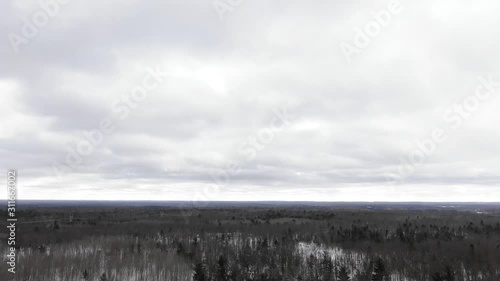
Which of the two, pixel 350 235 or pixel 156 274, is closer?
pixel 156 274

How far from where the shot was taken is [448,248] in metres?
23.4

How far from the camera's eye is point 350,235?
32469 millimetres

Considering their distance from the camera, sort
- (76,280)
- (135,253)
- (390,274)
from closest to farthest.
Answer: (76,280)
(390,274)
(135,253)

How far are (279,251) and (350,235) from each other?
423 inches

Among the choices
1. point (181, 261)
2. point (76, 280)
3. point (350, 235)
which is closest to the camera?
point (76, 280)

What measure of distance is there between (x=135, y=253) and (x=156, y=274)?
4.66 metres

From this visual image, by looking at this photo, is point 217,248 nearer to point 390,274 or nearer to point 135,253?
point 135,253

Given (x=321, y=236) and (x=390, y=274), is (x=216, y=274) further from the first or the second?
(x=321, y=236)

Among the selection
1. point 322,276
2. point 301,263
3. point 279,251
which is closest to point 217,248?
point 279,251

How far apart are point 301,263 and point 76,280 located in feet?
37.5

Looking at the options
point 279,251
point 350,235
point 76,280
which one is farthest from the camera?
point 350,235

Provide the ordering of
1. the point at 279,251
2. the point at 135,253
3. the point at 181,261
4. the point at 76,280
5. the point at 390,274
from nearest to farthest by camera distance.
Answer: the point at 76,280 → the point at 390,274 → the point at 181,261 → the point at 135,253 → the point at 279,251

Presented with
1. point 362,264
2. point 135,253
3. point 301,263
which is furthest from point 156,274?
point 362,264

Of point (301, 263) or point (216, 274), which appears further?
point (301, 263)
